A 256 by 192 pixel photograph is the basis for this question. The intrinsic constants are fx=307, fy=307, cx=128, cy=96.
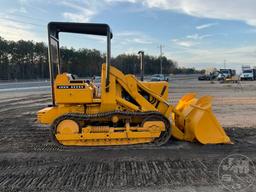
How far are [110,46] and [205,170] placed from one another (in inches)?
135

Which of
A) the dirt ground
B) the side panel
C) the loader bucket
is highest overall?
the side panel

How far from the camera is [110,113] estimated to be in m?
6.97

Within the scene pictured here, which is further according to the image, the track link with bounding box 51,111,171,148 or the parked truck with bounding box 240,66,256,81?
the parked truck with bounding box 240,66,256,81

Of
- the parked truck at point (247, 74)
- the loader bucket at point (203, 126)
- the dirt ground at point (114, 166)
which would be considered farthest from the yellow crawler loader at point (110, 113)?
the parked truck at point (247, 74)

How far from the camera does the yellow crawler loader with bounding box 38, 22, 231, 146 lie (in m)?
6.86

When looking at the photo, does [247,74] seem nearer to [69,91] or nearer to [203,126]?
[203,126]

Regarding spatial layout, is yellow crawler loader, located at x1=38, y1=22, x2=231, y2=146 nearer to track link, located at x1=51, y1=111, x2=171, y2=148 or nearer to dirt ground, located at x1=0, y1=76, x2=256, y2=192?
track link, located at x1=51, y1=111, x2=171, y2=148

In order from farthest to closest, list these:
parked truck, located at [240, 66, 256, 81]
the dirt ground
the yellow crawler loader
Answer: parked truck, located at [240, 66, 256, 81], the yellow crawler loader, the dirt ground

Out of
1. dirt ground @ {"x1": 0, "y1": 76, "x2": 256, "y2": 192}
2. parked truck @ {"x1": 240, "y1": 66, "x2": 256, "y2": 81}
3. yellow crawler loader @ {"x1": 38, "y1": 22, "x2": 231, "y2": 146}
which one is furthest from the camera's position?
parked truck @ {"x1": 240, "y1": 66, "x2": 256, "y2": 81}

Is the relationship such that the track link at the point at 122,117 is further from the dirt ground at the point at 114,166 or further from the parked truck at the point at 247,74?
the parked truck at the point at 247,74

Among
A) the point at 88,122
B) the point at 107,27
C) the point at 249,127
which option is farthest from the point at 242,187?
the point at 249,127

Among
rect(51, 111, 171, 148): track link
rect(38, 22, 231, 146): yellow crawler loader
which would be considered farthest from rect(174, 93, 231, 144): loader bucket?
rect(51, 111, 171, 148): track link

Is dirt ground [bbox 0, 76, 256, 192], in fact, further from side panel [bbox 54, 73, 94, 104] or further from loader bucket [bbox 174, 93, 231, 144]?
side panel [bbox 54, 73, 94, 104]

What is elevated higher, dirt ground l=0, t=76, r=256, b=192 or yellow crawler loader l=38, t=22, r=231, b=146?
yellow crawler loader l=38, t=22, r=231, b=146
